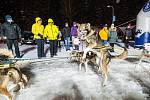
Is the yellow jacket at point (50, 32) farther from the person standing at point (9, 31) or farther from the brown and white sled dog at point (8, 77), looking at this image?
the brown and white sled dog at point (8, 77)

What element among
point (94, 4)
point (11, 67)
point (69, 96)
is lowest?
point (69, 96)

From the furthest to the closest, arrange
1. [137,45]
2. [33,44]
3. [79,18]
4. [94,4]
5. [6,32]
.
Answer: [94,4] → [79,18] → [33,44] → [137,45] → [6,32]

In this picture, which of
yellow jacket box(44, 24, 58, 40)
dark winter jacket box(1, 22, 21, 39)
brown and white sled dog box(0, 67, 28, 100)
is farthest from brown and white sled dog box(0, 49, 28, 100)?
yellow jacket box(44, 24, 58, 40)

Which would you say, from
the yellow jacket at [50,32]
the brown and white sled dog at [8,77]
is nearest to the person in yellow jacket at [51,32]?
the yellow jacket at [50,32]

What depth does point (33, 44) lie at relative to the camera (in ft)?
72.4

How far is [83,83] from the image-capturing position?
871 centimetres

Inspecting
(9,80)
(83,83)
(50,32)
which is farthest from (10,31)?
(9,80)

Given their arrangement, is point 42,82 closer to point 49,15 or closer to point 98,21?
point 49,15

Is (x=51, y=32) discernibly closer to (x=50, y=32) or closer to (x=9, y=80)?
(x=50, y=32)

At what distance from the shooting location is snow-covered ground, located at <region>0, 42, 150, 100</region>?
7.46 m

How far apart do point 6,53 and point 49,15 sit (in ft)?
119

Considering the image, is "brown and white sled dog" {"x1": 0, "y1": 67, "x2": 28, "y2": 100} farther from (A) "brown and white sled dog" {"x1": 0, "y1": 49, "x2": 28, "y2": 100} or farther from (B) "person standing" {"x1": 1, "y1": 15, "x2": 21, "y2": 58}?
(B) "person standing" {"x1": 1, "y1": 15, "x2": 21, "y2": 58}

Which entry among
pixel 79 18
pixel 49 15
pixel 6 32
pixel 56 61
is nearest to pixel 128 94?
pixel 56 61

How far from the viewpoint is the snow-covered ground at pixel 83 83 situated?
7461 millimetres
